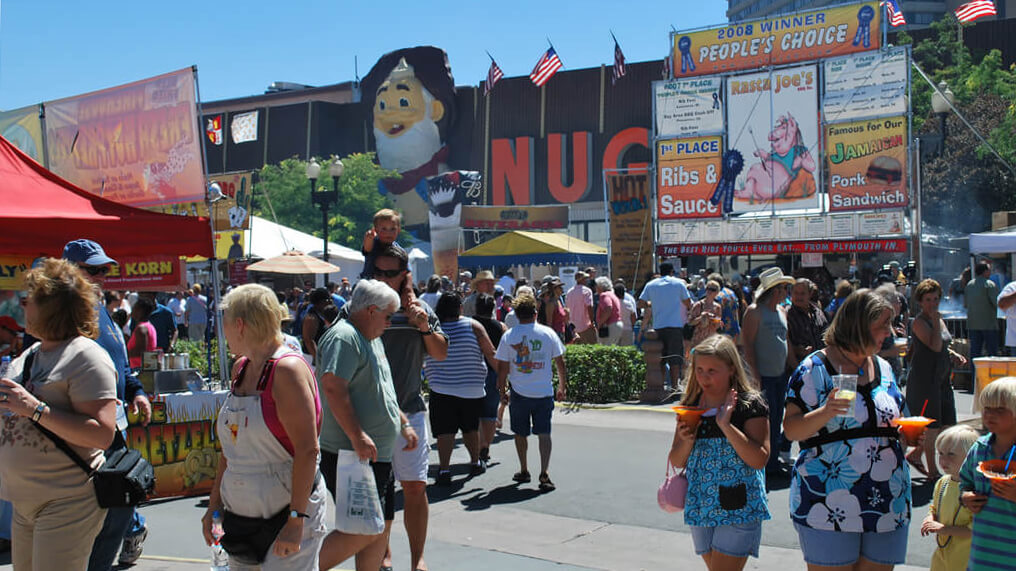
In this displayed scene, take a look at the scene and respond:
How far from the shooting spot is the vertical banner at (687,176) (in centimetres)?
2495

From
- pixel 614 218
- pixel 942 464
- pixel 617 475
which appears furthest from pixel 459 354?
pixel 614 218

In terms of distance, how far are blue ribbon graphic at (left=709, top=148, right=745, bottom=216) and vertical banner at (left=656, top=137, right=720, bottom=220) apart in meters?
0.15

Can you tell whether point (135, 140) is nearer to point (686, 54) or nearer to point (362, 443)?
point (362, 443)

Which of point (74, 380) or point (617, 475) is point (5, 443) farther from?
point (617, 475)

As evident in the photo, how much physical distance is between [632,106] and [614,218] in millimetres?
21637

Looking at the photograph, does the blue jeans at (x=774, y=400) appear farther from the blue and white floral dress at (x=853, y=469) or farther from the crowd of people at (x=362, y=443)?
the blue and white floral dress at (x=853, y=469)

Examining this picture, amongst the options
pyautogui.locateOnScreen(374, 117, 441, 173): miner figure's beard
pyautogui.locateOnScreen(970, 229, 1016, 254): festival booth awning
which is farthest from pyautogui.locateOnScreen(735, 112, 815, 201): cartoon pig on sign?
pyautogui.locateOnScreen(374, 117, 441, 173): miner figure's beard

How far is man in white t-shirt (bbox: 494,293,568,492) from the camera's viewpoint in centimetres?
848

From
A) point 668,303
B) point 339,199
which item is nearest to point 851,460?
point 668,303

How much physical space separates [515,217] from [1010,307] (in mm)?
19340

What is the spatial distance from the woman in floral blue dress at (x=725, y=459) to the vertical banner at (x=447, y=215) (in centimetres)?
2597

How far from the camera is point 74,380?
3.75 meters

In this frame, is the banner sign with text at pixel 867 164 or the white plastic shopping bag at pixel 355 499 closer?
the white plastic shopping bag at pixel 355 499

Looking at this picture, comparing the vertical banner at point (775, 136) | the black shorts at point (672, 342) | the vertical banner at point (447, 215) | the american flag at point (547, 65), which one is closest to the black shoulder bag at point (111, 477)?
the black shorts at point (672, 342)
